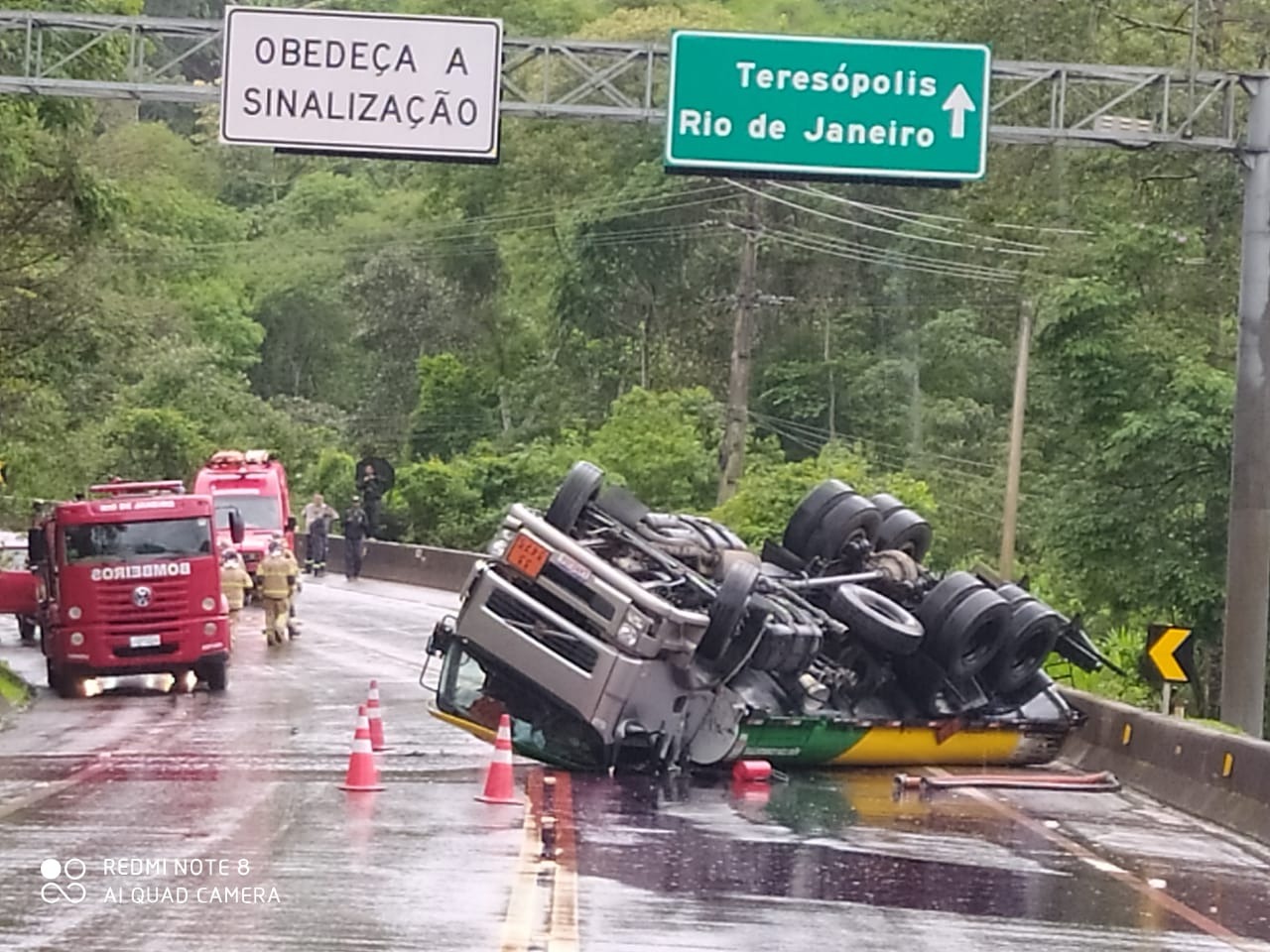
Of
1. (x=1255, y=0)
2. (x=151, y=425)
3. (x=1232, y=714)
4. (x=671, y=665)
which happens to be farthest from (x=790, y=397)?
(x=671, y=665)

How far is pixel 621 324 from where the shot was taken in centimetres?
5978

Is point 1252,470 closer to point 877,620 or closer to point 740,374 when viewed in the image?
point 877,620

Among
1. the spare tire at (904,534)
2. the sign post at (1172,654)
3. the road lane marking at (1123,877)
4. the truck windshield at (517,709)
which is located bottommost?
the road lane marking at (1123,877)

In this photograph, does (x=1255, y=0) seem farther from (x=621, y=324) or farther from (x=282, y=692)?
(x=621, y=324)

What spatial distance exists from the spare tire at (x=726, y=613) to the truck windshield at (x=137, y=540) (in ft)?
37.1

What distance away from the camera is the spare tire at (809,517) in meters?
19.9

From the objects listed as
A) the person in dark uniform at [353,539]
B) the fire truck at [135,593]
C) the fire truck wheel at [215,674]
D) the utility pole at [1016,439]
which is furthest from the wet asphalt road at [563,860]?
the person in dark uniform at [353,539]

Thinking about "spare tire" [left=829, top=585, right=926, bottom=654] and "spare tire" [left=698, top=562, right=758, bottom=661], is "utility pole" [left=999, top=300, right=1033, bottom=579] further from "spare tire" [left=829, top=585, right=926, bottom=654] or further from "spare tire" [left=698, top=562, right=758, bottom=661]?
"spare tire" [left=698, top=562, right=758, bottom=661]

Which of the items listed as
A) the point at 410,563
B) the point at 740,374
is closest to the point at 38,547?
the point at 740,374

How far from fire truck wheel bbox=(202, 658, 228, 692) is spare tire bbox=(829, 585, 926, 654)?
Answer: 10.4 meters

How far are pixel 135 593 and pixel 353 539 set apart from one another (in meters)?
23.1

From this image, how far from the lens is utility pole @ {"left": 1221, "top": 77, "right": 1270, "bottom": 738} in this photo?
796 inches

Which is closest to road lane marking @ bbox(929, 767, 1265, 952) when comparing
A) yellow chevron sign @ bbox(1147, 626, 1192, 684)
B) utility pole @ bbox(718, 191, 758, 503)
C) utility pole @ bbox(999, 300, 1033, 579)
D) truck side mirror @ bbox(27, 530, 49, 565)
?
yellow chevron sign @ bbox(1147, 626, 1192, 684)

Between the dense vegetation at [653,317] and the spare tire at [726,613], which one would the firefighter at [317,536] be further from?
the spare tire at [726,613]
